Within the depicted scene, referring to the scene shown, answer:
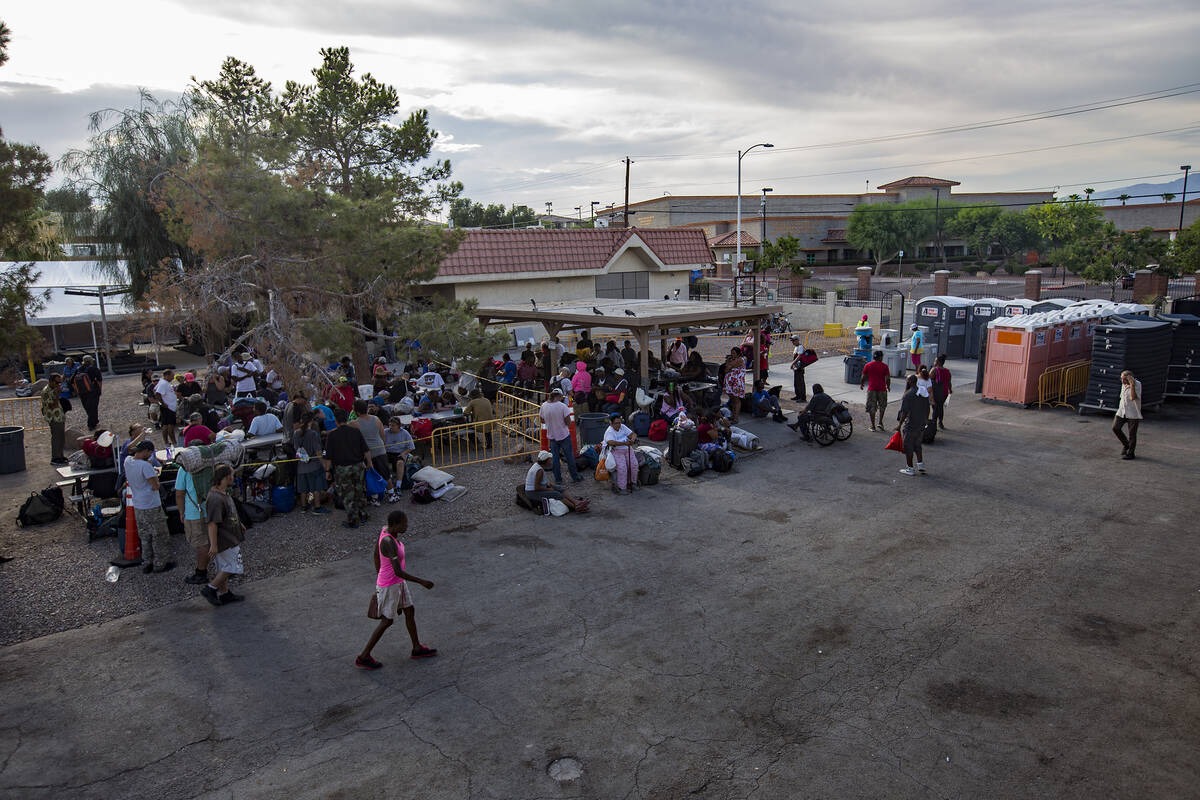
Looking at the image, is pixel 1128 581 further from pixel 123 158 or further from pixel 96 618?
pixel 123 158

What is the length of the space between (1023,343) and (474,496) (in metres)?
13.7

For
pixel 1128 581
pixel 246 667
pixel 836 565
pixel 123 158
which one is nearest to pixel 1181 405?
pixel 1128 581

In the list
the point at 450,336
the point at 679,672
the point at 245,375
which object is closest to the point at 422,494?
the point at 450,336

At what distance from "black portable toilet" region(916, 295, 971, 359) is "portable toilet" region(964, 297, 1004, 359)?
121 mm

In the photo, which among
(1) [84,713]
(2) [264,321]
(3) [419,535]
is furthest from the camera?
(2) [264,321]

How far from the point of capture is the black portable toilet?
24.4m

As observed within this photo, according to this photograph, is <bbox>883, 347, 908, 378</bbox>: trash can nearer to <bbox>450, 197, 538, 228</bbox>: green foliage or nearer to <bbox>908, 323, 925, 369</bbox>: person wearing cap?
<bbox>908, 323, 925, 369</bbox>: person wearing cap

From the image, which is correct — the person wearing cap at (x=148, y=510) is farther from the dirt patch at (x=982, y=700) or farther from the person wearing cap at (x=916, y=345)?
the person wearing cap at (x=916, y=345)

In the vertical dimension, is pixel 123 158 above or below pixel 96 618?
above

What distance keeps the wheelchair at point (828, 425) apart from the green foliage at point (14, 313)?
12924 millimetres

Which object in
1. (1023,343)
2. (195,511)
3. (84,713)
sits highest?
(1023,343)

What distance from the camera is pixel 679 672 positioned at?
6648 millimetres

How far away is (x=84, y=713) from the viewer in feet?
20.3

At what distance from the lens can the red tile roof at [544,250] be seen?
2497 cm
